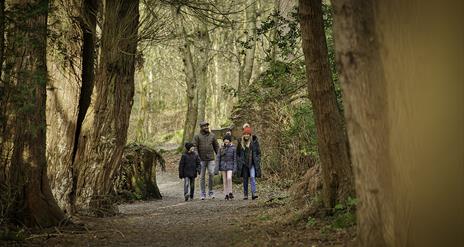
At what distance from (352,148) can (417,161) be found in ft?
2.00

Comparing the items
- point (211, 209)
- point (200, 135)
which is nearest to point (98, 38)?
point (211, 209)

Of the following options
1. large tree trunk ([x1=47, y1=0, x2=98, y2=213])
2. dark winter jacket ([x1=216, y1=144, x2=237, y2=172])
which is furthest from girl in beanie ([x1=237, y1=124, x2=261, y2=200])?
large tree trunk ([x1=47, y1=0, x2=98, y2=213])

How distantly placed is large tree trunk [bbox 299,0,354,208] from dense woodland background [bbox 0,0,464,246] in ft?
0.05

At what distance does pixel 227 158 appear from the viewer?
18.3 m

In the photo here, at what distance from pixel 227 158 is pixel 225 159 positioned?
0.06 m

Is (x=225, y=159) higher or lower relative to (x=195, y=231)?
higher

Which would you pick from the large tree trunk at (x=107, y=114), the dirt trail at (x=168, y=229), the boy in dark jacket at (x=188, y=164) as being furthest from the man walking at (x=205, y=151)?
the large tree trunk at (x=107, y=114)

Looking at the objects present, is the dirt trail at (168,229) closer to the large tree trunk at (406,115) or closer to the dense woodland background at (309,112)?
the dense woodland background at (309,112)

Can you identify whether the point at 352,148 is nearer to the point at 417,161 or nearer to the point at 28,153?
the point at 417,161

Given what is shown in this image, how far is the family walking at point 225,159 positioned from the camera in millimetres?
17641

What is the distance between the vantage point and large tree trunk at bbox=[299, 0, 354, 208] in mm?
9578

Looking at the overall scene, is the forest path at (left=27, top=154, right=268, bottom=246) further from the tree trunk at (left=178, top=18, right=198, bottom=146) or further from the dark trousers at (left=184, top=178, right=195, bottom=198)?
the tree trunk at (left=178, top=18, right=198, bottom=146)

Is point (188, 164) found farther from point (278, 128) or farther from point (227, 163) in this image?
point (278, 128)

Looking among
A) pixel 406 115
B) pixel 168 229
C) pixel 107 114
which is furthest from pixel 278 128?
→ pixel 406 115
